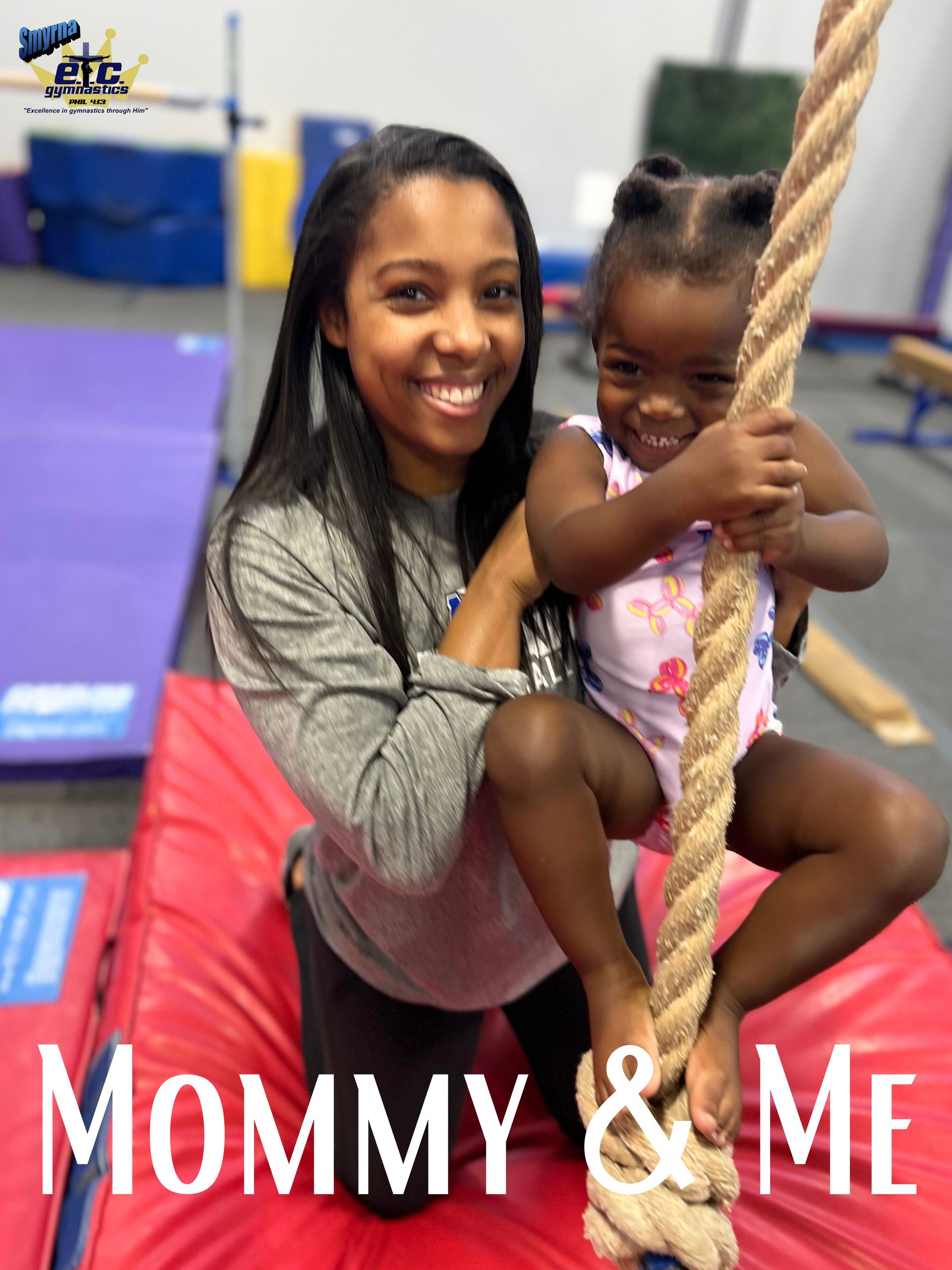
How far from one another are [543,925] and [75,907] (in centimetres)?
99

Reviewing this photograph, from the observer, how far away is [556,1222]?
1271mm

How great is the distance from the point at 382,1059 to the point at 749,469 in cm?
102

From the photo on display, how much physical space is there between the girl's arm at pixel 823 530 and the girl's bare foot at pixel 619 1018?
389 mm

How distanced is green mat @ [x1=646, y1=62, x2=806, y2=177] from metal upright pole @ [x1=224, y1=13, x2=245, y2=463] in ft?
13.1

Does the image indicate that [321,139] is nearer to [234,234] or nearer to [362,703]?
[234,234]

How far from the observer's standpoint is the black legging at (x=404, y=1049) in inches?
53.1

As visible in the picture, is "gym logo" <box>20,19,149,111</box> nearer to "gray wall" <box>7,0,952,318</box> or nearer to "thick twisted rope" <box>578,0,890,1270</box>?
"thick twisted rope" <box>578,0,890,1270</box>

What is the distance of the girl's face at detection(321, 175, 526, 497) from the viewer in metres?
0.98

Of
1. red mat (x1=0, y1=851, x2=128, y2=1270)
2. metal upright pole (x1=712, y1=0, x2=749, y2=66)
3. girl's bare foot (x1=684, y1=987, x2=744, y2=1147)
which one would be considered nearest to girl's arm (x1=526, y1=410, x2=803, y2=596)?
girl's bare foot (x1=684, y1=987, x2=744, y2=1147)

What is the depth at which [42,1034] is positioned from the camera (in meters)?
1.55

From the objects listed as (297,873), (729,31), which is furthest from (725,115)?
(297,873)

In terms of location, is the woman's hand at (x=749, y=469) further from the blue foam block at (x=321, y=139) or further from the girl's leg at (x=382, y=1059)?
the blue foam block at (x=321, y=139)

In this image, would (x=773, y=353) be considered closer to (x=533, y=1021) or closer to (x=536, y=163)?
(x=533, y=1021)

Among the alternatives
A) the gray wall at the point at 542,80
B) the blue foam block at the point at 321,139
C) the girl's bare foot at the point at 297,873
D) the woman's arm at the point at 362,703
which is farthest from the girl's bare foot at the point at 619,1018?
the gray wall at the point at 542,80
